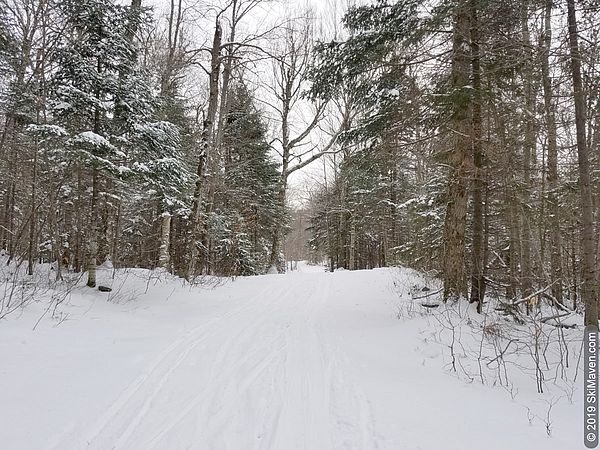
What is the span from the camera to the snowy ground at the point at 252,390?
282 cm

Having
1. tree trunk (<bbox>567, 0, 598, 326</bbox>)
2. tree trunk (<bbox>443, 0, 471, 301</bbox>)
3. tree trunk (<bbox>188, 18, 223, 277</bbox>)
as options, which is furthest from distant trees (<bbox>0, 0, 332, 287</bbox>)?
tree trunk (<bbox>567, 0, 598, 326</bbox>)

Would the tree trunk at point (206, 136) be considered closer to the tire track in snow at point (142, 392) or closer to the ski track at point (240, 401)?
the tire track in snow at point (142, 392)

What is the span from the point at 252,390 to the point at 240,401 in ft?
0.83

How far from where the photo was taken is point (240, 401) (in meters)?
3.42

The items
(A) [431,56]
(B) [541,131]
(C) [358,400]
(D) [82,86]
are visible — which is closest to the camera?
(C) [358,400]

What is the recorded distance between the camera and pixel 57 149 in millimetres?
8516

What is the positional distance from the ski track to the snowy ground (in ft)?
0.05

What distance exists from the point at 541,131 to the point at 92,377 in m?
8.03

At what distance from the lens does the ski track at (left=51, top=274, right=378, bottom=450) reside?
277 centimetres

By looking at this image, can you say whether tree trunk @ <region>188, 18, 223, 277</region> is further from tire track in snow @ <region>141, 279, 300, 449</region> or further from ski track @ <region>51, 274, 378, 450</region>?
ski track @ <region>51, 274, 378, 450</region>

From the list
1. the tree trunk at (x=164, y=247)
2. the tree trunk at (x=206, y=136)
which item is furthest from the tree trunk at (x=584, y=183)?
the tree trunk at (x=164, y=247)

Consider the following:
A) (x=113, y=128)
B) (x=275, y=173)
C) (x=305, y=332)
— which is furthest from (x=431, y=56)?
(x=275, y=173)

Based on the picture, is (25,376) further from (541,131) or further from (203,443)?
(541,131)

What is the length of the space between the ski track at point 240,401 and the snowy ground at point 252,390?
0.05 ft
